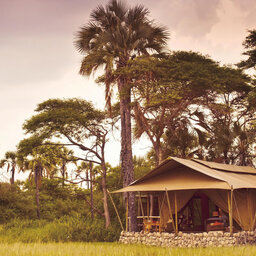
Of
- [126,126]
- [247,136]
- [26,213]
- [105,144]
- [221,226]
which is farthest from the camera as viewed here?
[26,213]

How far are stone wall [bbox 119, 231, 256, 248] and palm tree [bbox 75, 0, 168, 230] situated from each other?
4.71 m

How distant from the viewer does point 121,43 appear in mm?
21312

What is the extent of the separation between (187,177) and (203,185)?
1496 mm

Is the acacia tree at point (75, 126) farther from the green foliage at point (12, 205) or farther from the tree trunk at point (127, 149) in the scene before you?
the green foliage at point (12, 205)

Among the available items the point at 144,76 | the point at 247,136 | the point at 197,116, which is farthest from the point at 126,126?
the point at 247,136

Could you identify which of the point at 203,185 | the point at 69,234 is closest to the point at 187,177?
the point at 203,185

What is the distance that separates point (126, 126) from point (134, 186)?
4.53 m

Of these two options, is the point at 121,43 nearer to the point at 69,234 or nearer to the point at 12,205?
the point at 69,234

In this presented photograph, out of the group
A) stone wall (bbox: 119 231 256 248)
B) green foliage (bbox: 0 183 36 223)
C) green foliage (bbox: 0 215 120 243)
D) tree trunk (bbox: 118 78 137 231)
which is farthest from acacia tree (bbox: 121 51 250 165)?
green foliage (bbox: 0 183 36 223)

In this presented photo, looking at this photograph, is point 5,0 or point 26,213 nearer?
point 5,0

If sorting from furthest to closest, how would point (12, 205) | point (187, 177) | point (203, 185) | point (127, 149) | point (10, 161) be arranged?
point (10, 161)
point (12, 205)
point (127, 149)
point (187, 177)
point (203, 185)

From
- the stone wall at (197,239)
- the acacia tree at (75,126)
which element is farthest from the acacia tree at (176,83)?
the stone wall at (197,239)

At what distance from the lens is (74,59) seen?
21984 mm

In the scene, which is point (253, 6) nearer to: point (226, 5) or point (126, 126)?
point (226, 5)
